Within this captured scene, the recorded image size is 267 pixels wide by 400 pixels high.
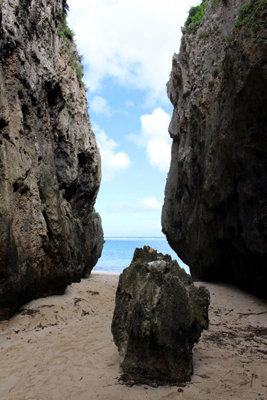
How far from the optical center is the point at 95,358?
198 inches

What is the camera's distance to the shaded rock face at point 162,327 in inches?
163

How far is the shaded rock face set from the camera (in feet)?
13.6

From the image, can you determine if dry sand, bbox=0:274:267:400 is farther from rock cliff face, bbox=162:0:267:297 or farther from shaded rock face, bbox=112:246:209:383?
rock cliff face, bbox=162:0:267:297

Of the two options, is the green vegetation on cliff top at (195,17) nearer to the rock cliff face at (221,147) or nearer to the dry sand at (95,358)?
the rock cliff face at (221,147)

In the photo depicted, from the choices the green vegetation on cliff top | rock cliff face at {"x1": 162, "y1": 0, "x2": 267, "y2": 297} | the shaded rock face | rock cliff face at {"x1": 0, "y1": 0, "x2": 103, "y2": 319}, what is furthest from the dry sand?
the green vegetation on cliff top

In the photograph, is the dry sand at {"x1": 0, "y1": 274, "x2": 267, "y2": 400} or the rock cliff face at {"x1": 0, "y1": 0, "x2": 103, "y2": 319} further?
the rock cliff face at {"x1": 0, "y1": 0, "x2": 103, "y2": 319}

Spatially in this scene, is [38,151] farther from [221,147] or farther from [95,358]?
[95,358]

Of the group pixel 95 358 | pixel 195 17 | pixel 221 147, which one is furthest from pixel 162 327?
pixel 195 17

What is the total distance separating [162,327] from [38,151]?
22.2ft

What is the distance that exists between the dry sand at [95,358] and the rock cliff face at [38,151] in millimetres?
1078

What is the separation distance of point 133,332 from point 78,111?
35.4 ft

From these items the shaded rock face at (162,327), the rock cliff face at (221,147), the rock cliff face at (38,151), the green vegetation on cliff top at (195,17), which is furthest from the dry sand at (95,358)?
the green vegetation on cliff top at (195,17)

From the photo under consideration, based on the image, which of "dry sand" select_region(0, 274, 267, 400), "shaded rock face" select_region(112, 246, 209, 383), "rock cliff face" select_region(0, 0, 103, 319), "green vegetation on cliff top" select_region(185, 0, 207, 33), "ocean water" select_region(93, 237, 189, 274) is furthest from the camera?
"ocean water" select_region(93, 237, 189, 274)

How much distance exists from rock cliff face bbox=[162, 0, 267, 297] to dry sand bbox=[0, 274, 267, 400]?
273 cm
